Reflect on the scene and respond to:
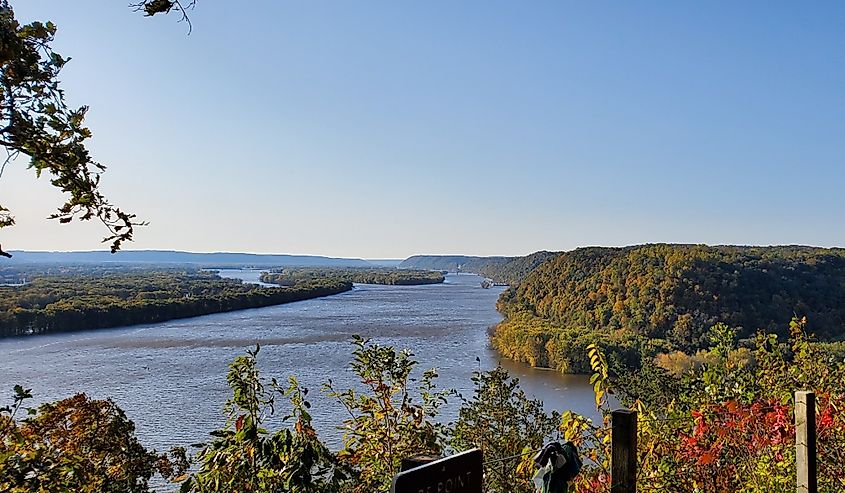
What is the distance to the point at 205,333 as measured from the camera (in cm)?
3012

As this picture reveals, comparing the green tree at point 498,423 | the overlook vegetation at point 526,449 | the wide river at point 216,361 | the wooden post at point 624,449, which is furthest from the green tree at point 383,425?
the wide river at point 216,361

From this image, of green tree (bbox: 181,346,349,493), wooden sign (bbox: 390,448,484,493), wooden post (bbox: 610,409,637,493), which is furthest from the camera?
green tree (bbox: 181,346,349,493)

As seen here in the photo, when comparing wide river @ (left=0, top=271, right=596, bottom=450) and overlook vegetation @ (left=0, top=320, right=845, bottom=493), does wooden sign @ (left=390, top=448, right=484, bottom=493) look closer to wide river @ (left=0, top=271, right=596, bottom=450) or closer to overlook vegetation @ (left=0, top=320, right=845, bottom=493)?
overlook vegetation @ (left=0, top=320, right=845, bottom=493)

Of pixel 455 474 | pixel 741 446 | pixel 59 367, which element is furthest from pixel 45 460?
pixel 59 367

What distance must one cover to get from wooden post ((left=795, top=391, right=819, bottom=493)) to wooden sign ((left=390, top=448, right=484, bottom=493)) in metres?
1.40

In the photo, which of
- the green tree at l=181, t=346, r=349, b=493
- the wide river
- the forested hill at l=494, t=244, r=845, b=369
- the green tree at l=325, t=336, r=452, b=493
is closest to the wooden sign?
the green tree at l=181, t=346, r=349, b=493

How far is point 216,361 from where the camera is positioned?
21.2m

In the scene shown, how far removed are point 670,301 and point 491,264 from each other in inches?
2979

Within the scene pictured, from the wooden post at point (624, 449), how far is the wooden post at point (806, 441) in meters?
0.66

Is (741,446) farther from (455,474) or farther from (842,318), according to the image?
(842,318)

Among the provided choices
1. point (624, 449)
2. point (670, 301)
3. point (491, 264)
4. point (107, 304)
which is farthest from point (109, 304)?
point (491, 264)

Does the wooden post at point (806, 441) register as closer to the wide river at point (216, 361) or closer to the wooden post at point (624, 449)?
the wooden post at point (624, 449)

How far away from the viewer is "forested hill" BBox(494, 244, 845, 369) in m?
25.0

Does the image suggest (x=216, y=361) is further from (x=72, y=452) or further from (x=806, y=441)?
(x=806, y=441)
